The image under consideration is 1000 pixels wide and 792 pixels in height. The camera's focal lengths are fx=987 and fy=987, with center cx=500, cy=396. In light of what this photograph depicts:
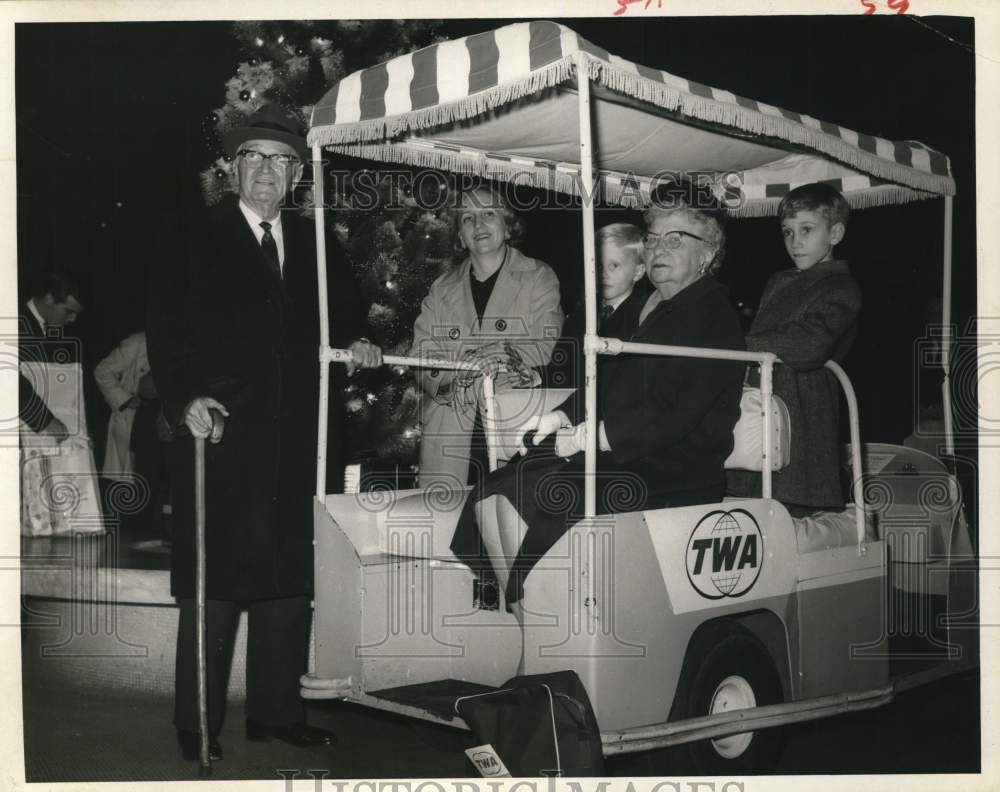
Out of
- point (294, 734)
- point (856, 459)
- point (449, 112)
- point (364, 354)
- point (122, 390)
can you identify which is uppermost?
point (449, 112)

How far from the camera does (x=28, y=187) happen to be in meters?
4.07

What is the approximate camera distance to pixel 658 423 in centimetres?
310

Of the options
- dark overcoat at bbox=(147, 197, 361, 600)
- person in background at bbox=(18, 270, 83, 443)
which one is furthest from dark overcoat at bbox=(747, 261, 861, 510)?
person in background at bbox=(18, 270, 83, 443)

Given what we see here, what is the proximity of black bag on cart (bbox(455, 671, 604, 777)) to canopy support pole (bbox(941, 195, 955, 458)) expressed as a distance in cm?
241

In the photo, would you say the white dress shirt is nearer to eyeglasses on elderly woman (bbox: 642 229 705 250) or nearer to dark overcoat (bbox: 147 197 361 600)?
dark overcoat (bbox: 147 197 361 600)

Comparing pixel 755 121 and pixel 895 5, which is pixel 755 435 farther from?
pixel 895 5

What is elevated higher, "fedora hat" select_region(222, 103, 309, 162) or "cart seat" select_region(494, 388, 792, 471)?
"fedora hat" select_region(222, 103, 309, 162)

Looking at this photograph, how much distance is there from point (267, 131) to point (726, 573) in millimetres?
2263

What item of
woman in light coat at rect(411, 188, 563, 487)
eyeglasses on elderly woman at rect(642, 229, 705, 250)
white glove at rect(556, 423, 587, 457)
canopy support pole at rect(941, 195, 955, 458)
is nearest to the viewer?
white glove at rect(556, 423, 587, 457)

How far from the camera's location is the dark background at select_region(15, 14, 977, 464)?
4.38 metres

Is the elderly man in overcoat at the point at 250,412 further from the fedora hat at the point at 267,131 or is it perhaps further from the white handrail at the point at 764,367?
the white handrail at the point at 764,367

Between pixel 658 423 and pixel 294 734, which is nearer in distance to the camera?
pixel 658 423

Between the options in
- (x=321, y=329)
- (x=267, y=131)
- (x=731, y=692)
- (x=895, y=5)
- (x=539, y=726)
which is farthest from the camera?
(x=895, y=5)

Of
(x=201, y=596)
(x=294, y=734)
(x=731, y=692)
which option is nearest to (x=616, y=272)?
(x=731, y=692)
